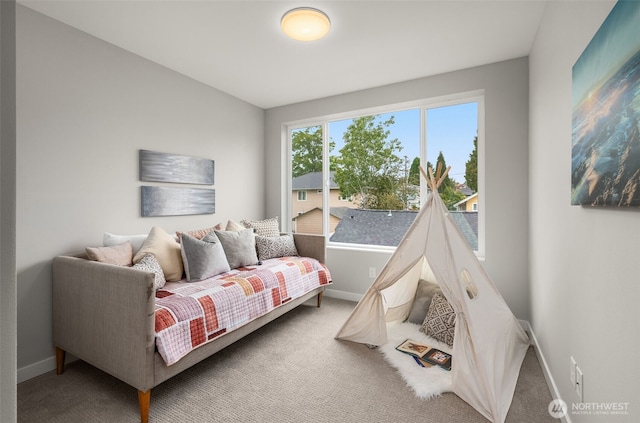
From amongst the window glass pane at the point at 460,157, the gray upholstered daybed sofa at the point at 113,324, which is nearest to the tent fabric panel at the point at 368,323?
the gray upholstered daybed sofa at the point at 113,324

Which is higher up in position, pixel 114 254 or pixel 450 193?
pixel 450 193

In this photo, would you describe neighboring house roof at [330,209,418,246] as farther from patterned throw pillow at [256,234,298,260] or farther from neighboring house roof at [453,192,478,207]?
patterned throw pillow at [256,234,298,260]

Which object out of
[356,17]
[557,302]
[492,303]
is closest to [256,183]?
[356,17]

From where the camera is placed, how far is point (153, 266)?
230 centimetres

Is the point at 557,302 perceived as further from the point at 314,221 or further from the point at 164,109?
the point at 164,109

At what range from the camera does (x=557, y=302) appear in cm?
184

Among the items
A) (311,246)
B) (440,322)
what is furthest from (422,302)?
(311,246)

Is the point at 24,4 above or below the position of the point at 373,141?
above

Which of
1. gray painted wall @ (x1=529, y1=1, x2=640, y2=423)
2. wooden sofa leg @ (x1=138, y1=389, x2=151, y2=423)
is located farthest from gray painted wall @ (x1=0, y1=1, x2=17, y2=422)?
gray painted wall @ (x1=529, y1=1, x2=640, y2=423)

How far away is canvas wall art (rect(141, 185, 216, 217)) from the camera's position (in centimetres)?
287

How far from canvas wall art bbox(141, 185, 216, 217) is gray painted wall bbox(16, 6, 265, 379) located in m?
0.08

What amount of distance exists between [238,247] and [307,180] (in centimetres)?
163

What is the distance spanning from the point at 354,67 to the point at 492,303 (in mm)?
2423

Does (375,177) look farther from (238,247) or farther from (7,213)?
(7,213)
